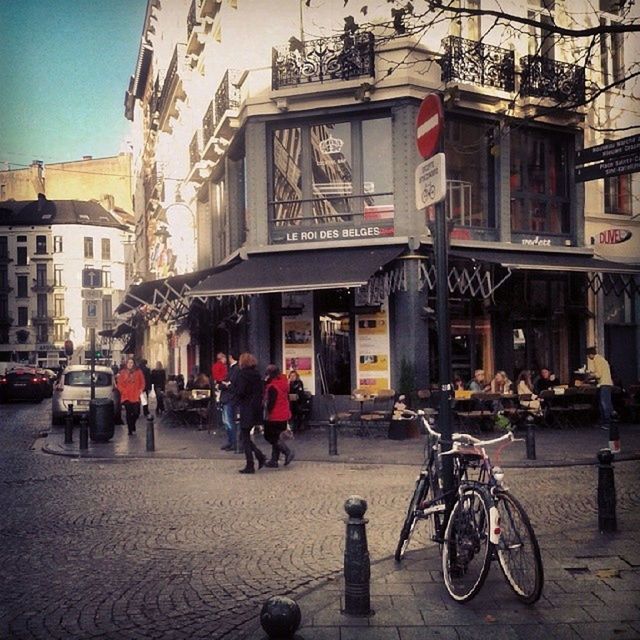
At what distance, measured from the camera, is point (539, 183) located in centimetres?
2167

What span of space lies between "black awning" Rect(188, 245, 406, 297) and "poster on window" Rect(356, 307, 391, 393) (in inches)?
59.6

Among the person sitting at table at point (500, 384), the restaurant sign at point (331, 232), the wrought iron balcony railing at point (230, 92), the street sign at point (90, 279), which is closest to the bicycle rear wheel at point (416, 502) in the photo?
the person sitting at table at point (500, 384)

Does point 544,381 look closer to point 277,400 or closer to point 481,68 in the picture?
point 481,68

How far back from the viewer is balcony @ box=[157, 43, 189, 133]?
105 feet

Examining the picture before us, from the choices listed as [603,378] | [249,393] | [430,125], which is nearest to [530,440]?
[249,393]

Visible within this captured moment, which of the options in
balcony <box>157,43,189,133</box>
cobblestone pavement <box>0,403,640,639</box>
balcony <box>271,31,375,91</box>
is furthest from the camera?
balcony <box>157,43,189,133</box>

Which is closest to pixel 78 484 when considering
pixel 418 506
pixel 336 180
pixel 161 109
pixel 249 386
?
pixel 249 386

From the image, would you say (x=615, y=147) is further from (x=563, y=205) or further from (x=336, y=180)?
(x=563, y=205)

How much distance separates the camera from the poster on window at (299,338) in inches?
798

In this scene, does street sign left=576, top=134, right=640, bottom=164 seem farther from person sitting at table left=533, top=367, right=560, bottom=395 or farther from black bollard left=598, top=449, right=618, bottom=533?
person sitting at table left=533, top=367, right=560, bottom=395

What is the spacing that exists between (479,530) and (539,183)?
56.9 ft

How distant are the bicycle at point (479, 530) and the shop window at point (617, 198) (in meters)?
18.3

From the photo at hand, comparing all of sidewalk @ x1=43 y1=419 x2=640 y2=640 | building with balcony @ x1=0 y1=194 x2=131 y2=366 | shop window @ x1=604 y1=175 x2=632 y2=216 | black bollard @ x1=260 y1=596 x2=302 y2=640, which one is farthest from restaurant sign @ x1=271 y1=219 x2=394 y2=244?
building with balcony @ x1=0 y1=194 x2=131 y2=366

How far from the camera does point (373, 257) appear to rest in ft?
61.6
